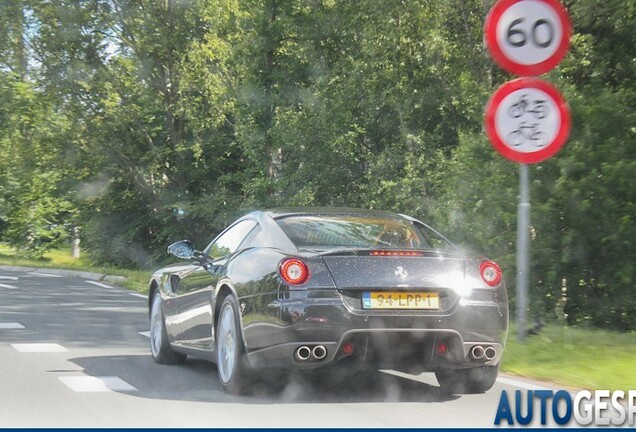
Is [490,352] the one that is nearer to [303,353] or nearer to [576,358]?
[303,353]

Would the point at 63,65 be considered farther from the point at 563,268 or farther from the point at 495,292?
the point at 495,292

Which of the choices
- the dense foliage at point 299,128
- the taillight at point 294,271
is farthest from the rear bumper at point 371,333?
the dense foliage at point 299,128

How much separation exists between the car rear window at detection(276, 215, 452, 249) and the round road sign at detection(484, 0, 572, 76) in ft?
6.85

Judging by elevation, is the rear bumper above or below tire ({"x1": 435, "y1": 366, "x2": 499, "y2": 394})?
above

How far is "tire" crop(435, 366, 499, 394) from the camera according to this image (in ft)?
26.1

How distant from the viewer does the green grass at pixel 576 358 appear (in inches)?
318

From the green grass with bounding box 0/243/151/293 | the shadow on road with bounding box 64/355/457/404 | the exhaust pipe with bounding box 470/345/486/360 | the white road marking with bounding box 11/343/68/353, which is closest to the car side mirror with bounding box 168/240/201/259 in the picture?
the shadow on road with bounding box 64/355/457/404

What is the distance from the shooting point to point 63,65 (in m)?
34.1

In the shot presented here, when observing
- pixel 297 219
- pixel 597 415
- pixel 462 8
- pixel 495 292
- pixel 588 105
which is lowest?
pixel 597 415

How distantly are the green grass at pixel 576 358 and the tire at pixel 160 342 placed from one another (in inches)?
115

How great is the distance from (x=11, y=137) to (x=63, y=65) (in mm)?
4276

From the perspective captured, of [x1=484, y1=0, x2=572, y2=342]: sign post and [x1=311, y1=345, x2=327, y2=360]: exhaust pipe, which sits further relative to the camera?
[x1=484, y1=0, x2=572, y2=342]: sign post

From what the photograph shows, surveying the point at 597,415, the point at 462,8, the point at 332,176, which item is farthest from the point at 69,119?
the point at 597,415

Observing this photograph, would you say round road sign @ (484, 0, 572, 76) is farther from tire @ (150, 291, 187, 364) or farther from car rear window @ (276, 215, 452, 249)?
tire @ (150, 291, 187, 364)
